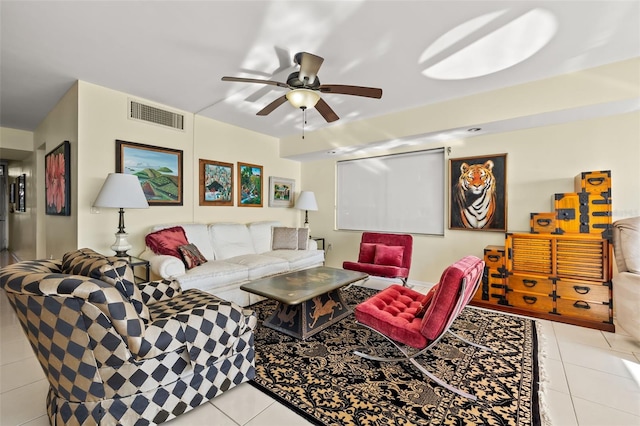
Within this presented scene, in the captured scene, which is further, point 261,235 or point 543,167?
point 261,235

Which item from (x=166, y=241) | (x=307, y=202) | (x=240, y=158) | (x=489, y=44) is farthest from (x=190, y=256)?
(x=489, y=44)

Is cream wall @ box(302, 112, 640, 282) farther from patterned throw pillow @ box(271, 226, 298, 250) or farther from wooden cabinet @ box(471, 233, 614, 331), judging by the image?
patterned throw pillow @ box(271, 226, 298, 250)

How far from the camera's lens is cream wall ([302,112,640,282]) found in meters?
3.07

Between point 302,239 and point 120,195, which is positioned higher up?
point 120,195

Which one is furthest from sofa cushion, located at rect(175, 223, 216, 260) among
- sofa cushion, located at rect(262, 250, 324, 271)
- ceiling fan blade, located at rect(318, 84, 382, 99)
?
ceiling fan blade, located at rect(318, 84, 382, 99)

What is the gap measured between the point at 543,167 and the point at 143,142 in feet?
17.2

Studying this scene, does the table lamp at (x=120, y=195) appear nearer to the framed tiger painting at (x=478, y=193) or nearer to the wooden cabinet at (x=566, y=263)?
the framed tiger painting at (x=478, y=193)

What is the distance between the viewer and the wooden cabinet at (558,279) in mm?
2879

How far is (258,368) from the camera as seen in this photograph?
2119 mm

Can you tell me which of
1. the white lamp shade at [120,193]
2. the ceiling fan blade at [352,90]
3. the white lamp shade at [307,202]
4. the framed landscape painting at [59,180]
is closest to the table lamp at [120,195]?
the white lamp shade at [120,193]

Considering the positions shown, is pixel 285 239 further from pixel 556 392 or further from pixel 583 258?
pixel 583 258

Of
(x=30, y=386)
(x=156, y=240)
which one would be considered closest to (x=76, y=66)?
(x=156, y=240)

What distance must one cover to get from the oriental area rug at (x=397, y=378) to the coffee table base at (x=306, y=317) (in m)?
0.07

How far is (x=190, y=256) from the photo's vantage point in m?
3.34
